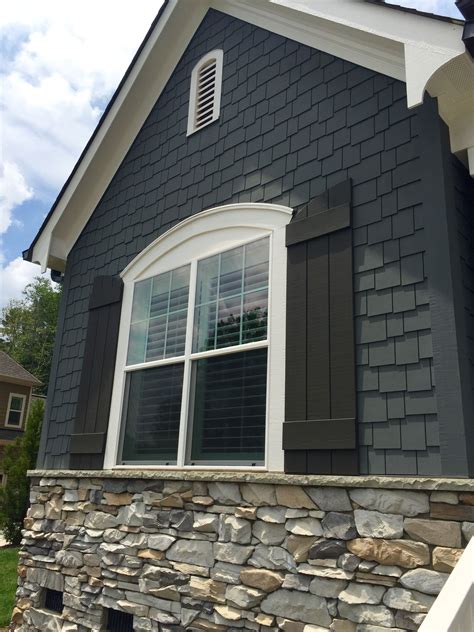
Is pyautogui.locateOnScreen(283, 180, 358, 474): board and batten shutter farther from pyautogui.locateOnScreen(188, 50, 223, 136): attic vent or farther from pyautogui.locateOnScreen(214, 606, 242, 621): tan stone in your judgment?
pyautogui.locateOnScreen(188, 50, 223, 136): attic vent

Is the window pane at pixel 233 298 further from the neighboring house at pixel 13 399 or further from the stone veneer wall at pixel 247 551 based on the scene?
the neighboring house at pixel 13 399

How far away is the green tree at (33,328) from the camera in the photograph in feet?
111

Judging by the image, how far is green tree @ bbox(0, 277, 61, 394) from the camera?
33.9m

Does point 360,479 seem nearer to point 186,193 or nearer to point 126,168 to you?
point 186,193

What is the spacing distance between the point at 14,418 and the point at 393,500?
1969 centimetres

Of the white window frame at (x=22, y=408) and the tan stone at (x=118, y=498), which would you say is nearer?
the tan stone at (x=118, y=498)

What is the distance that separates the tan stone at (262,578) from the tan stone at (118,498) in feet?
4.57

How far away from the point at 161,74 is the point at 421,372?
4.65 m

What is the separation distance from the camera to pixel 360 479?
3236 mm

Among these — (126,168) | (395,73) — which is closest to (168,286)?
(126,168)

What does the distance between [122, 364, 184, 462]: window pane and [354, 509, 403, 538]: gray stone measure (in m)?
1.86

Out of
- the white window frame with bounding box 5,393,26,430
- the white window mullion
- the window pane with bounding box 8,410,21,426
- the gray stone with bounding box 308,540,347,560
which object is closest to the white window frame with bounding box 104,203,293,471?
the white window mullion

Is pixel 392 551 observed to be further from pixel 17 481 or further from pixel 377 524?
pixel 17 481

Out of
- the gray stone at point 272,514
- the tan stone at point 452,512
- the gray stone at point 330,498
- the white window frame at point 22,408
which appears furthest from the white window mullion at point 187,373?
the white window frame at point 22,408
